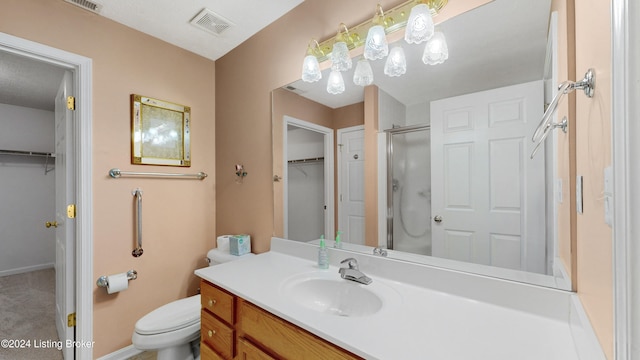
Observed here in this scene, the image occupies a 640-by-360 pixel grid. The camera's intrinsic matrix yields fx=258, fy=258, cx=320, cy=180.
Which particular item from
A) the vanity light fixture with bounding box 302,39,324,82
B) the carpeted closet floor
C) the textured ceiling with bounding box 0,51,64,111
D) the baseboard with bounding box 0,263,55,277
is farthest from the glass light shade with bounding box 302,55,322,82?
the baseboard with bounding box 0,263,55,277

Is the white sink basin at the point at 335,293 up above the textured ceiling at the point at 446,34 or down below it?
below

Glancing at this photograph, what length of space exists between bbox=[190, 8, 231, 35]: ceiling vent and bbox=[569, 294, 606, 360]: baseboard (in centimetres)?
221

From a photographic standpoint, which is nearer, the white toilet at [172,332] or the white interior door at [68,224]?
the white toilet at [172,332]

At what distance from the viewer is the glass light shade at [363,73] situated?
1.32m

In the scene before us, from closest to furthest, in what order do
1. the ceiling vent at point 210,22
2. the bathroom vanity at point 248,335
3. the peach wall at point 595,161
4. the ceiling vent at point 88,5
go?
the peach wall at point 595,161 → the bathroom vanity at point 248,335 → the ceiling vent at point 88,5 → the ceiling vent at point 210,22

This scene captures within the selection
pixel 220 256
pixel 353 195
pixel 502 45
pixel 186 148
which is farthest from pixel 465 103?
pixel 186 148

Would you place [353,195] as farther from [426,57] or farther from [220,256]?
[220,256]

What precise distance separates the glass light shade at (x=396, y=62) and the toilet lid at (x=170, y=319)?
5.70 feet

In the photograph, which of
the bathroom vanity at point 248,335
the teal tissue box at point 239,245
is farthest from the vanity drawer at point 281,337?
the teal tissue box at point 239,245

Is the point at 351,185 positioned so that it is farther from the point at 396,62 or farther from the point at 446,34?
the point at 446,34

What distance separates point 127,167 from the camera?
5.94 feet

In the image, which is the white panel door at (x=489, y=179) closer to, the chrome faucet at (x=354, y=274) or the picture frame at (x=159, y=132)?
the chrome faucet at (x=354, y=274)

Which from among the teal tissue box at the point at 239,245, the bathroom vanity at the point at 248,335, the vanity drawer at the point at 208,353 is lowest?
the vanity drawer at the point at 208,353

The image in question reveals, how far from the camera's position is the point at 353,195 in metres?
1.40
